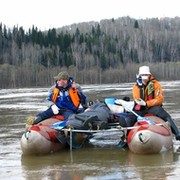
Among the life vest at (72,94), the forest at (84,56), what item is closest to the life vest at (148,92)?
the life vest at (72,94)

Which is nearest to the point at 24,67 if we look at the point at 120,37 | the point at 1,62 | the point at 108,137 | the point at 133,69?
the point at 1,62

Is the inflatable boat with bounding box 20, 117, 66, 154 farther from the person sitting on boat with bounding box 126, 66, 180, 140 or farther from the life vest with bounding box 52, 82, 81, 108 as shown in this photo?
the person sitting on boat with bounding box 126, 66, 180, 140

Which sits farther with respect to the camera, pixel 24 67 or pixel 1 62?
pixel 1 62

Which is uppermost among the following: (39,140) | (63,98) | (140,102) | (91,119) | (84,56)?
(84,56)

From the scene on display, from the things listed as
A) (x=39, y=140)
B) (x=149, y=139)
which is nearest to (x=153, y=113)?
(x=149, y=139)

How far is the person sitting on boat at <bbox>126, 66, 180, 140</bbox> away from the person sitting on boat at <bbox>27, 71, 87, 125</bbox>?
→ 4.55 feet

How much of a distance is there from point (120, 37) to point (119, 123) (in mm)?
126111

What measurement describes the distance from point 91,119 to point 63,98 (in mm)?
1198

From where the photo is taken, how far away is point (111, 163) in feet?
28.1

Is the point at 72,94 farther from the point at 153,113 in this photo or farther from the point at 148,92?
the point at 153,113

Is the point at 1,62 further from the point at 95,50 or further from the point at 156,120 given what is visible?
the point at 156,120

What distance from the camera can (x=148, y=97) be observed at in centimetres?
1032

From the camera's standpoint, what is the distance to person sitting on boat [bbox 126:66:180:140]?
1021cm

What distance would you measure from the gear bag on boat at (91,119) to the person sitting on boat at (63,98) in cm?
53
